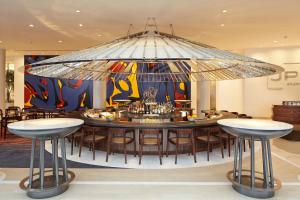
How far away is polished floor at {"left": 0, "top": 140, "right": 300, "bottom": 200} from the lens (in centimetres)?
352

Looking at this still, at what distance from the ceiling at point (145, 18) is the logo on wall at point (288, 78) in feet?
7.47

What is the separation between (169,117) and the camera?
22.4ft

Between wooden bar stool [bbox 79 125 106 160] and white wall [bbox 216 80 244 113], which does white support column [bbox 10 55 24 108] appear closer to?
wooden bar stool [bbox 79 125 106 160]

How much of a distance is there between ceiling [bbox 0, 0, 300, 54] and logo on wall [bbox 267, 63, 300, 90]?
2.28 meters

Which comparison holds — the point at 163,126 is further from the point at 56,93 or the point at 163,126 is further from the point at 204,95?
the point at 56,93

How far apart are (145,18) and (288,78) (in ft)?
27.9

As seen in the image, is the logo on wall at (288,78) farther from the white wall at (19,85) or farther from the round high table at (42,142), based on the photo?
the white wall at (19,85)

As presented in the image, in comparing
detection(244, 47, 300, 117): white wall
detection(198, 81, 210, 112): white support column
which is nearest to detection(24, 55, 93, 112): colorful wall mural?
detection(198, 81, 210, 112): white support column

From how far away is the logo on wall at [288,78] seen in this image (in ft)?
38.0

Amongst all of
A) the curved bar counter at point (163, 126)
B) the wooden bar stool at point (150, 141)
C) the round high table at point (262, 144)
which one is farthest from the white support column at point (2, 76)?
the round high table at point (262, 144)

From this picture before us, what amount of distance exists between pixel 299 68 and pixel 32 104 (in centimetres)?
1388

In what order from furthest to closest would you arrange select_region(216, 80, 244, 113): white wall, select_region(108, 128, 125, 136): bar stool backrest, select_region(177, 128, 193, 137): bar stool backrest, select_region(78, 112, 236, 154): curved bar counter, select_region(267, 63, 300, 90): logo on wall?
select_region(216, 80, 244, 113): white wall
select_region(267, 63, 300, 90): logo on wall
select_region(108, 128, 125, 136): bar stool backrest
select_region(78, 112, 236, 154): curved bar counter
select_region(177, 128, 193, 137): bar stool backrest

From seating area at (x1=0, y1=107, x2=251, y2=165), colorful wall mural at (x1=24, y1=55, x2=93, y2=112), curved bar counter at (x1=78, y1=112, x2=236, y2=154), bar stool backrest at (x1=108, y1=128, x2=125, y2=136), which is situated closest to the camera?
seating area at (x1=0, y1=107, x2=251, y2=165)

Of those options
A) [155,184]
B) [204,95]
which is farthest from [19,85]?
[155,184]
